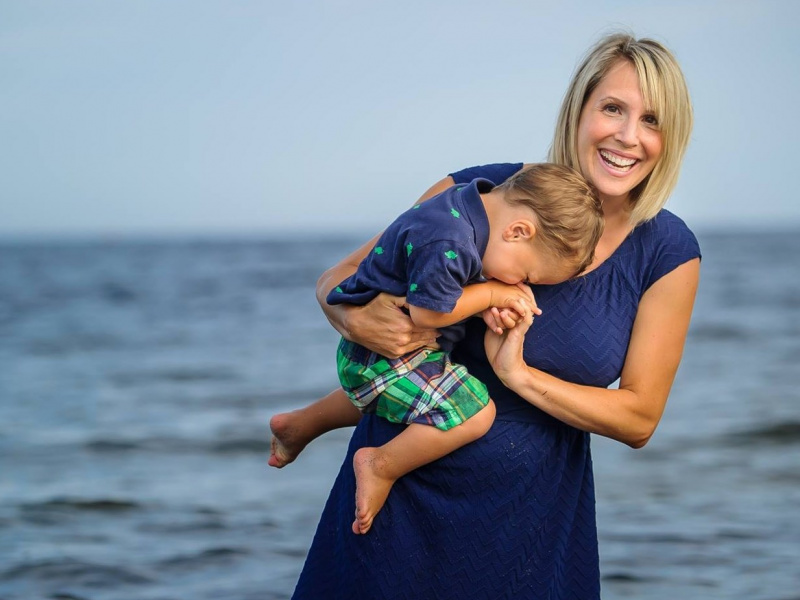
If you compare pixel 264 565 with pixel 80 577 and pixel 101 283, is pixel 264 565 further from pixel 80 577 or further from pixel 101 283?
pixel 101 283

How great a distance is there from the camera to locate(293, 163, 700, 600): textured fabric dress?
2584mm

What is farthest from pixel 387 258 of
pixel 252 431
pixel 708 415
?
pixel 708 415

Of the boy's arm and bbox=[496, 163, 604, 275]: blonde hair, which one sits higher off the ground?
bbox=[496, 163, 604, 275]: blonde hair

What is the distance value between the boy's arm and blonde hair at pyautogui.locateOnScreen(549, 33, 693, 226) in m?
0.47

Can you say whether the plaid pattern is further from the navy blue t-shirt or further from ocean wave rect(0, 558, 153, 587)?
ocean wave rect(0, 558, 153, 587)

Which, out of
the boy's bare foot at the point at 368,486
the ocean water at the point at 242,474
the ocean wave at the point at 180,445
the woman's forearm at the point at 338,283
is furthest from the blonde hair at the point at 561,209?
the ocean wave at the point at 180,445

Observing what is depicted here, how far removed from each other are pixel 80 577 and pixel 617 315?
12.0 ft

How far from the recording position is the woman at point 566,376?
2582 millimetres

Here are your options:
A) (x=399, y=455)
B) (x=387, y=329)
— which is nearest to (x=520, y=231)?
(x=387, y=329)

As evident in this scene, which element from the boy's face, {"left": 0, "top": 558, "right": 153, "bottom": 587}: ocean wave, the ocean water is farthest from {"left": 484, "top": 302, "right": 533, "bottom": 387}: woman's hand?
{"left": 0, "top": 558, "right": 153, "bottom": 587}: ocean wave

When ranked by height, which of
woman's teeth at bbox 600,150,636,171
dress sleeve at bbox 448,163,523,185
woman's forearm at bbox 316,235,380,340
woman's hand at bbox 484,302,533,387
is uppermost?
woman's teeth at bbox 600,150,636,171

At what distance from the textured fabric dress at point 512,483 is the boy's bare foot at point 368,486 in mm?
59

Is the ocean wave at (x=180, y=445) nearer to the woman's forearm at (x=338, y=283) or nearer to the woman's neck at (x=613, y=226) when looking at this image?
the woman's forearm at (x=338, y=283)

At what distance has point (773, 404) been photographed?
955cm
